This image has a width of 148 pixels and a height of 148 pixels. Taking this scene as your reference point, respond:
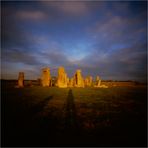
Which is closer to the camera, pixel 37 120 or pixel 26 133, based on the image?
pixel 26 133

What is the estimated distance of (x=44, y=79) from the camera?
203 ft

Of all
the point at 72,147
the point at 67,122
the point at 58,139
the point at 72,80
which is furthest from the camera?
the point at 72,80

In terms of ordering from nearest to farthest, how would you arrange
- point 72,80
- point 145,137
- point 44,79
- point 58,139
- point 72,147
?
point 72,147, point 58,139, point 145,137, point 44,79, point 72,80

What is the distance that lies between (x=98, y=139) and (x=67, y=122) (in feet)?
9.34

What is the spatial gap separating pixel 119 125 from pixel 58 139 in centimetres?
418

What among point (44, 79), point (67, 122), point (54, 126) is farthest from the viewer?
point (44, 79)

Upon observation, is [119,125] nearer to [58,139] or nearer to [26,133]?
[58,139]

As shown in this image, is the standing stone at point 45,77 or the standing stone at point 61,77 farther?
the standing stone at point 61,77

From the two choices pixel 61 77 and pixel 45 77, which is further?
pixel 45 77

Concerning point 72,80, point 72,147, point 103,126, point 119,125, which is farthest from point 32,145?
point 72,80

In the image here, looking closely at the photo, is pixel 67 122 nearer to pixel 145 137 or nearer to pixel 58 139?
pixel 58 139

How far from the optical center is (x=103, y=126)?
815 cm

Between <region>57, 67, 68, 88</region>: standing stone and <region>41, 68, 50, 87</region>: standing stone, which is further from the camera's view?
<region>57, 67, 68, 88</region>: standing stone

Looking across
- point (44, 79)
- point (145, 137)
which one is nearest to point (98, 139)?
point (145, 137)
